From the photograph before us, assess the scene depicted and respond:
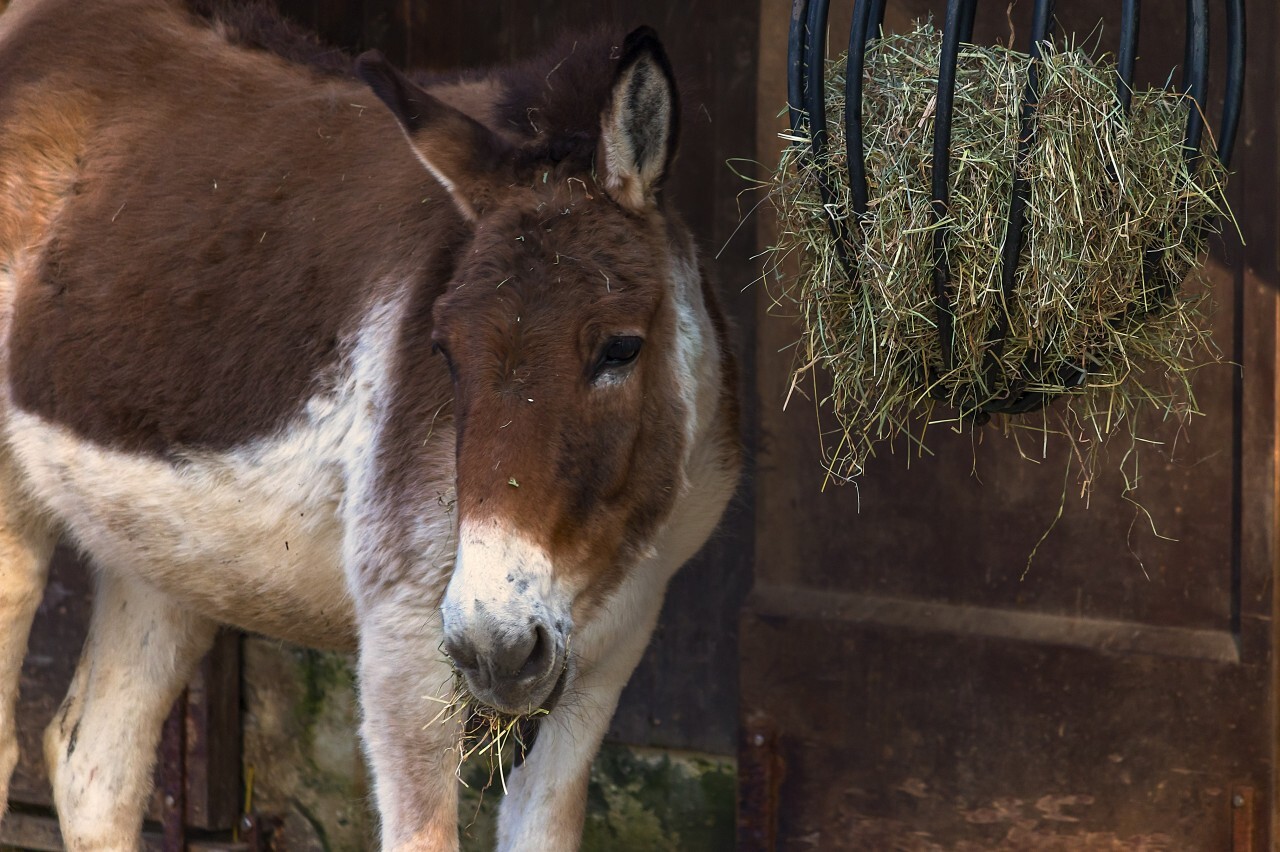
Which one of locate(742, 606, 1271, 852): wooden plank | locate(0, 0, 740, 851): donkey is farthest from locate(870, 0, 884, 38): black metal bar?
locate(742, 606, 1271, 852): wooden plank

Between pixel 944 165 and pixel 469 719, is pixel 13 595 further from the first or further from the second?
pixel 944 165

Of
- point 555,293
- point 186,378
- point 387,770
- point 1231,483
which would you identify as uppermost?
point 555,293

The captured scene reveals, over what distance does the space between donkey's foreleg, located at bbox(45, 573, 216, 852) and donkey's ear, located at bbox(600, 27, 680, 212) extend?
209 cm

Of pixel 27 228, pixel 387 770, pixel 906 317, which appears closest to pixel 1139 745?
pixel 906 317

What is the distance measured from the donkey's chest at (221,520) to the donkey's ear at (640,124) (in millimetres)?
921

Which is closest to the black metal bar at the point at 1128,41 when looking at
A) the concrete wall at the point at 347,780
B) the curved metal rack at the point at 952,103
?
the curved metal rack at the point at 952,103

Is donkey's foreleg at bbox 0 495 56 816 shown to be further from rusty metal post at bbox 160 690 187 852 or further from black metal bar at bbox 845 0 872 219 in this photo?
black metal bar at bbox 845 0 872 219

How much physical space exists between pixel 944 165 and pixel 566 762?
1.67 metres

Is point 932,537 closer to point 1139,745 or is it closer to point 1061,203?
point 1139,745

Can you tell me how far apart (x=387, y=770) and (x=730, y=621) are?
1.63 meters

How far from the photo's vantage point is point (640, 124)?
263cm

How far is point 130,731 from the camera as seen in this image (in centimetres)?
393

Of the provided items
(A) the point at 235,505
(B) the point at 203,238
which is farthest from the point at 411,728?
(B) the point at 203,238

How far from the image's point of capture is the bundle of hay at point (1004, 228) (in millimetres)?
2314
